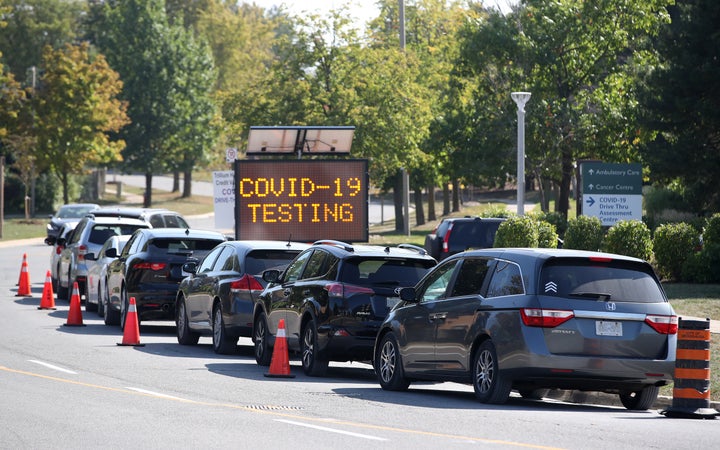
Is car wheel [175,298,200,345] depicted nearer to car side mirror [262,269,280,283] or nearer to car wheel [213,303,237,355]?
car wheel [213,303,237,355]

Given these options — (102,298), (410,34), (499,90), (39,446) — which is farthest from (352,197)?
(410,34)

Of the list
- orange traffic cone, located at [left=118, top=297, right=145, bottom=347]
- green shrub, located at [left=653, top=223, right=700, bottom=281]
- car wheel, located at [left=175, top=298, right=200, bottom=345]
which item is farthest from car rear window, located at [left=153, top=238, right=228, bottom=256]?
green shrub, located at [left=653, top=223, right=700, bottom=281]

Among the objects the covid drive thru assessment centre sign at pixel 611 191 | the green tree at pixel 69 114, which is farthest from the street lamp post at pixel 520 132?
the green tree at pixel 69 114

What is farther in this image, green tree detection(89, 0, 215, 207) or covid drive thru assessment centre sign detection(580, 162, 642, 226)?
green tree detection(89, 0, 215, 207)

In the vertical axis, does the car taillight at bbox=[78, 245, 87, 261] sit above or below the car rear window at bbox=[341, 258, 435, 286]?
below

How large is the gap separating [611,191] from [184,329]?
45.3 ft

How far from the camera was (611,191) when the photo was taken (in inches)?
1215

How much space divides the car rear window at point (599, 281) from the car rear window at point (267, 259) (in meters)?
6.82

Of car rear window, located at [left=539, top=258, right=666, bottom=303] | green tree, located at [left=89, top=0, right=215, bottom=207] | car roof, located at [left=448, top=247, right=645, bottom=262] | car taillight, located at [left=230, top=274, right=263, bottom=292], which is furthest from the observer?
A: green tree, located at [left=89, top=0, right=215, bottom=207]

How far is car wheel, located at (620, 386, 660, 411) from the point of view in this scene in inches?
536

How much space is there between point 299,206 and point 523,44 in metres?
19.9

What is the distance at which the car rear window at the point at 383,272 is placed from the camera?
16.1 meters

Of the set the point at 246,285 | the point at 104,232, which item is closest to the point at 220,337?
the point at 246,285

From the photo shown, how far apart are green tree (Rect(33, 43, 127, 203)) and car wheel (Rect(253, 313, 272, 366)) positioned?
5252 cm
